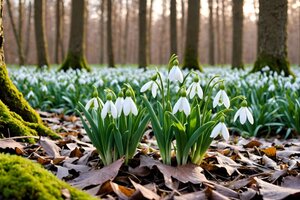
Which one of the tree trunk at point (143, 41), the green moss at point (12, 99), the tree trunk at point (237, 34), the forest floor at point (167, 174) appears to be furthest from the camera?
the tree trunk at point (237, 34)

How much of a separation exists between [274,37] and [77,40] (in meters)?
6.31

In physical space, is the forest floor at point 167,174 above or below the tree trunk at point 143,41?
below

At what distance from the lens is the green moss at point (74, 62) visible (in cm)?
1245

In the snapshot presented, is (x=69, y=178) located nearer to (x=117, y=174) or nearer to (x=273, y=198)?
(x=117, y=174)

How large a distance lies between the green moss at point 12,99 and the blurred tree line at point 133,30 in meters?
10.0

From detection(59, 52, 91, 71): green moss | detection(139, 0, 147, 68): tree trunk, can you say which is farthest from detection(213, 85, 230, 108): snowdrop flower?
detection(139, 0, 147, 68): tree trunk

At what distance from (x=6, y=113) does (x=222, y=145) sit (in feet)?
5.74

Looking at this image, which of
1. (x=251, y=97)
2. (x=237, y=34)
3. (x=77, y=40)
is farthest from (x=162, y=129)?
(x=237, y=34)

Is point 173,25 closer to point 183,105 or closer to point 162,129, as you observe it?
point 162,129

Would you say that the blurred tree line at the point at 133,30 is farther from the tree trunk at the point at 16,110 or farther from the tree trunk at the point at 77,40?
the tree trunk at the point at 16,110

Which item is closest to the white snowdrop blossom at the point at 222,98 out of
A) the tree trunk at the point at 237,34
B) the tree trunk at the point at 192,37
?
the tree trunk at the point at 192,37

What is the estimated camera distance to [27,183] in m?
1.81

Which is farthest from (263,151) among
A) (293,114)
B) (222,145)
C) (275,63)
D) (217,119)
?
(275,63)

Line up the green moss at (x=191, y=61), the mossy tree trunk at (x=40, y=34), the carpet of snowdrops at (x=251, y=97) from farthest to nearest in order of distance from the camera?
the mossy tree trunk at (x=40, y=34)
the green moss at (x=191, y=61)
the carpet of snowdrops at (x=251, y=97)
